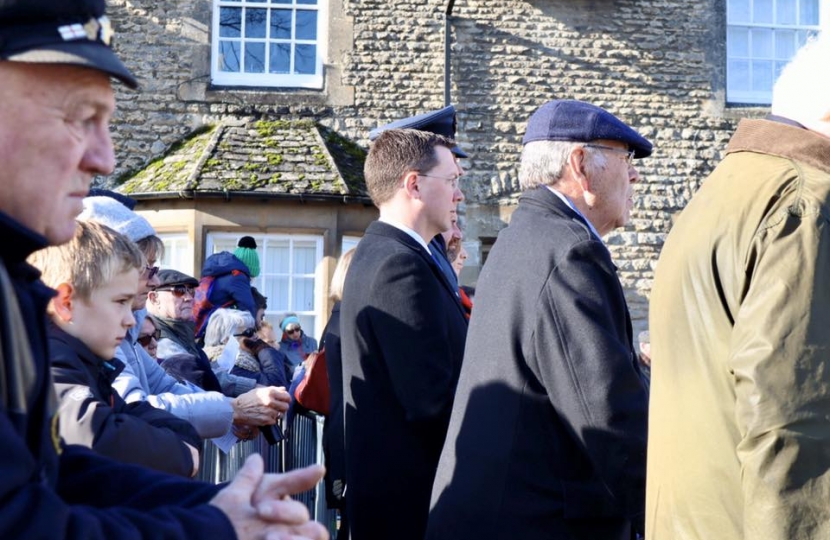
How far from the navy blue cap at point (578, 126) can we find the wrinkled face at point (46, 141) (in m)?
2.06

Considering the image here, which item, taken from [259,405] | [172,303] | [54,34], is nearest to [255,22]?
[172,303]

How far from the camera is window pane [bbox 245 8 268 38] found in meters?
13.3

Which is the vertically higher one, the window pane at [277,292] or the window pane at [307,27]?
the window pane at [307,27]

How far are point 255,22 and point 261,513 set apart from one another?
1214 cm

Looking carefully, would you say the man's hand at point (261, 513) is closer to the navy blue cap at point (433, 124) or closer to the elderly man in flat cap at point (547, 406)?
the elderly man in flat cap at point (547, 406)

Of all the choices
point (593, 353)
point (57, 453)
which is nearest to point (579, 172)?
point (593, 353)

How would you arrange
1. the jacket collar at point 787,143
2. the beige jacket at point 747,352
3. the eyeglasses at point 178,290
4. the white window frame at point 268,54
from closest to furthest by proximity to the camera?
1. the beige jacket at point 747,352
2. the jacket collar at point 787,143
3. the eyeglasses at point 178,290
4. the white window frame at point 268,54

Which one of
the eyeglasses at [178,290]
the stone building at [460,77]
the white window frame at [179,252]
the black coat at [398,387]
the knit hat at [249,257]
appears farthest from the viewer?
the stone building at [460,77]

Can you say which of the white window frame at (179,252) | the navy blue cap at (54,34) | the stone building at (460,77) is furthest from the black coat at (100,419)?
the stone building at (460,77)

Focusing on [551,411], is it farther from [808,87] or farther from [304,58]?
[304,58]

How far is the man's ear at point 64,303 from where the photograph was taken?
120 inches

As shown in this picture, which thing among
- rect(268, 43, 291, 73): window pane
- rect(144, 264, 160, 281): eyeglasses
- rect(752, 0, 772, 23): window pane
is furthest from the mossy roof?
rect(144, 264, 160, 281): eyeglasses

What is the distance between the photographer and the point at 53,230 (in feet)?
5.76

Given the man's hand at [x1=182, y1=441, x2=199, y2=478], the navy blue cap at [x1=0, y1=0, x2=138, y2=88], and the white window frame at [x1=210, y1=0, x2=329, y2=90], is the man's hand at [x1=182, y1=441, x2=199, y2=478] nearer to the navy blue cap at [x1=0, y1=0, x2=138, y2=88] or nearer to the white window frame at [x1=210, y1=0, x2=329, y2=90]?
the navy blue cap at [x1=0, y1=0, x2=138, y2=88]
